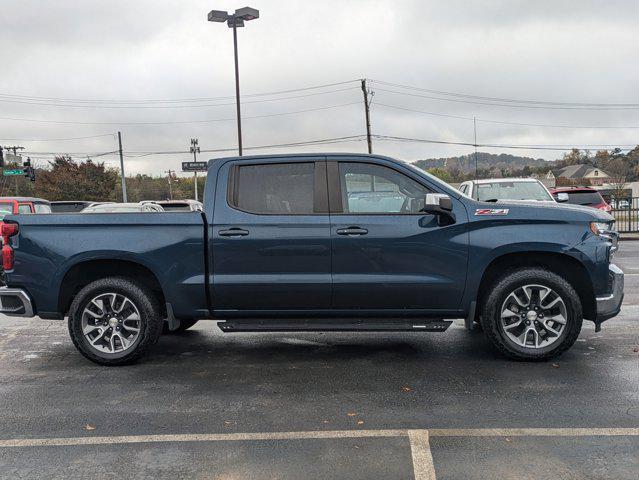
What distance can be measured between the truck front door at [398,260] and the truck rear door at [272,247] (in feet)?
0.52

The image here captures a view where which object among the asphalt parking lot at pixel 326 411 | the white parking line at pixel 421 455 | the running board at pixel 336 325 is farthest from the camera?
the running board at pixel 336 325

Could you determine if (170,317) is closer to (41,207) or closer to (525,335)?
(525,335)

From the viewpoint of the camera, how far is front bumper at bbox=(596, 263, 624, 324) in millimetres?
4824

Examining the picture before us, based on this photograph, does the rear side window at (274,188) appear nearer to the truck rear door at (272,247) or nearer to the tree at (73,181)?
the truck rear door at (272,247)

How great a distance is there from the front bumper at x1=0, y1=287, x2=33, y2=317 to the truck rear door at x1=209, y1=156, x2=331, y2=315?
1.79m

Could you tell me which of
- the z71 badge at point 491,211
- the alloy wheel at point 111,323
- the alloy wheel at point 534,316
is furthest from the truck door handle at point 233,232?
the alloy wheel at point 534,316

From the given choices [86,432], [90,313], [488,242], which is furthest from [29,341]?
[488,242]

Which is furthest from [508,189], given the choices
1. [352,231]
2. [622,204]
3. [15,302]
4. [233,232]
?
[622,204]

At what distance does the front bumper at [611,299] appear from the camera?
4824 mm

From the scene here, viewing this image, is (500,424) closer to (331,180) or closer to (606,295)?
(606,295)

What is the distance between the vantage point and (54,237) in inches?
198

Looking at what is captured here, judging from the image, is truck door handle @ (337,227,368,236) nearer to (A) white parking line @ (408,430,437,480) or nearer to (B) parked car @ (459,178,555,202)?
(A) white parking line @ (408,430,437,480)

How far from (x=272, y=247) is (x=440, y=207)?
1542 millimetres

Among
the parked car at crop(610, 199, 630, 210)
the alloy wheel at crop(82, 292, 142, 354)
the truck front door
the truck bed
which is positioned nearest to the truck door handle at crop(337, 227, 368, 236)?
the truck front door
